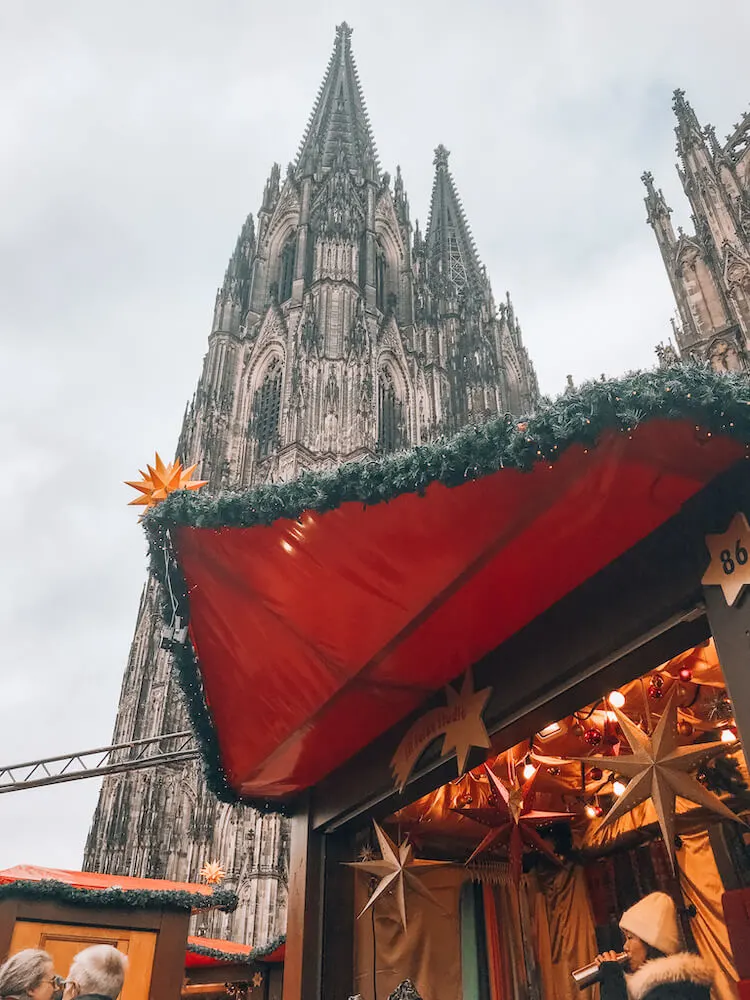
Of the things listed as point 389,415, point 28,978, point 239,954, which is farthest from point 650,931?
point 389,415

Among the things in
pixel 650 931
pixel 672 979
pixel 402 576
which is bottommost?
pixel 672 979

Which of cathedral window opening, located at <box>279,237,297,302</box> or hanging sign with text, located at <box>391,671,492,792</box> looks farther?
cathedral window opening, located at <box>279,237,297,302</box>

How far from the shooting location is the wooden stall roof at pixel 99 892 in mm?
6281

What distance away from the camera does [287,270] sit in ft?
115

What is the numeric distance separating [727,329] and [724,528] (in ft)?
42.7

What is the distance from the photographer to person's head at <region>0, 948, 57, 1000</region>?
3.77 metres

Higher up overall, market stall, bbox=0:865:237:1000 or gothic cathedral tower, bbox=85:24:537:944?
gothic cathedral tower, bbox=85:24:537:944

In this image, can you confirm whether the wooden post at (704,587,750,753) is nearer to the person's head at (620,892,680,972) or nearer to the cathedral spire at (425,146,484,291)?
the person's head at (620,892,680,972)

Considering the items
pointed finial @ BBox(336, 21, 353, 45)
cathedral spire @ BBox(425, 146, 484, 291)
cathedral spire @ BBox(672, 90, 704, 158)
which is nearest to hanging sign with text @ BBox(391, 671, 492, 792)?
cathedral spire @ BBox(672, 90, 704, 158)

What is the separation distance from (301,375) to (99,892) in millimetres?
22698

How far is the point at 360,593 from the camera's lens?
11.8ft

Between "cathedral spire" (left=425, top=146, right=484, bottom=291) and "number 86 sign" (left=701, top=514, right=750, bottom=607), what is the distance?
140 ft

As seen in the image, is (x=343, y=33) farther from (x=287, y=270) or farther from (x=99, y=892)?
(x=99, y=892)

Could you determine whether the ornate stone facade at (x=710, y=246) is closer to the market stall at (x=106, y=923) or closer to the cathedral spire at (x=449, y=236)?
the market stall at (x=106, y=923)
